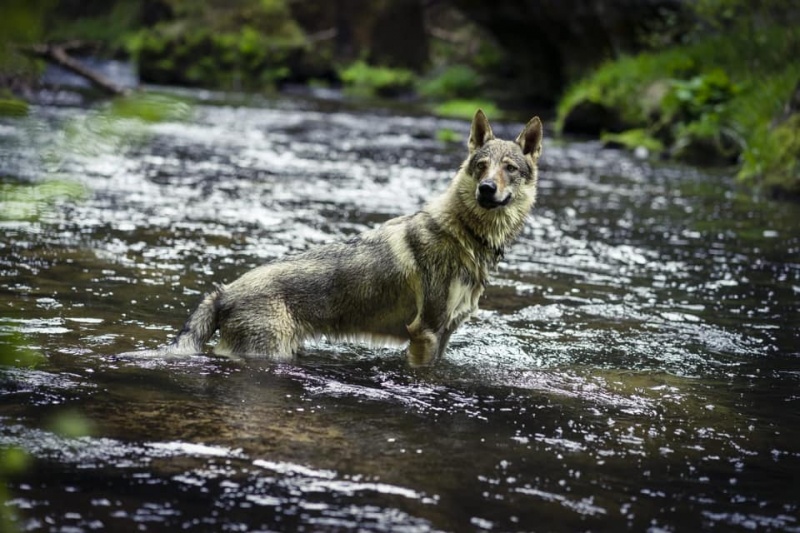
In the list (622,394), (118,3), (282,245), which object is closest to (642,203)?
(282,245)

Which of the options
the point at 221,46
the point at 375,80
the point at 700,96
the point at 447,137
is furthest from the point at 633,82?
the point at 221,46

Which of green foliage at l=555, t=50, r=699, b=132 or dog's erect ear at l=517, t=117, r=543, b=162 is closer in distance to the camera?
dog's erect ear at l=517, t=117, r=543, b=162

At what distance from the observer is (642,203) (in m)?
14.3

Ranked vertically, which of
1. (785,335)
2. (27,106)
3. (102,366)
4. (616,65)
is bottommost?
(102,366)

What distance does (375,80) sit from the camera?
40.1m

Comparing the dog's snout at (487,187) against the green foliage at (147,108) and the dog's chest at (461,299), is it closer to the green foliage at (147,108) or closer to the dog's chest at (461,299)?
the dog's chest at (461,299)

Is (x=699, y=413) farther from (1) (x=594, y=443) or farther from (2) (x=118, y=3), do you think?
(2) (x=118, y=3)

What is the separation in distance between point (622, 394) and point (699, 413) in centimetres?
51

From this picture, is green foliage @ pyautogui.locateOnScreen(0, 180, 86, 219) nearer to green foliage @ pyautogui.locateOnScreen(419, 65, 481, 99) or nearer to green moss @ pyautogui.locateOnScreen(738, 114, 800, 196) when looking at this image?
green moss @ pyautogui.locateOnScreen(738, 114, 800, 196)

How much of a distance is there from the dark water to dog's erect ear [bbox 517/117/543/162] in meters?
1.51

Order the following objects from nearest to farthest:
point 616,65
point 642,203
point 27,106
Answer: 1. point 27,106
2. point 642,203
3. point 616,65

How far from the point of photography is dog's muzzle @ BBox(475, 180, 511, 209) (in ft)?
20.7

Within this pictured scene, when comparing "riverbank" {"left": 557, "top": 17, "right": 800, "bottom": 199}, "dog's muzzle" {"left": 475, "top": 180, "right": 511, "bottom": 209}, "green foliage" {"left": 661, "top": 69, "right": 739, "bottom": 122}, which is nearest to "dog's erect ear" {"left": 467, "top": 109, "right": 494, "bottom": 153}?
"dog's muzzle" {"left": 475, "top": 180, "right": 511, "bottom": 209}

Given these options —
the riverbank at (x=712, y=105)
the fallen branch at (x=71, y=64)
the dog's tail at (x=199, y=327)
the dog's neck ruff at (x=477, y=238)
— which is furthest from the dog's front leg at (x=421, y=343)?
the riverbank at (x=712, y=105)
